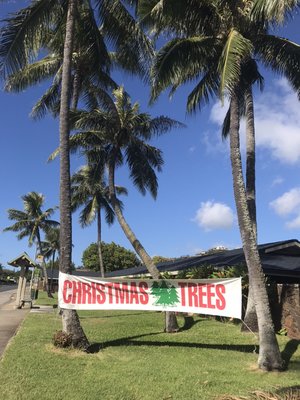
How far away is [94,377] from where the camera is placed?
28.0 ft

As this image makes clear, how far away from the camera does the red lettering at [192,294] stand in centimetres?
1147

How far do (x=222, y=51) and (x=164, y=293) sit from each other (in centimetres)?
639

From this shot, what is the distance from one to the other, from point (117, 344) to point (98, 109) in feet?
38.3

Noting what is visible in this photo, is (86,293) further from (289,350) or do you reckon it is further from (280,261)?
(280,261)

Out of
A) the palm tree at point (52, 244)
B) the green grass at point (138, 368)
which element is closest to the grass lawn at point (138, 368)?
the green grass at point (138, 368)

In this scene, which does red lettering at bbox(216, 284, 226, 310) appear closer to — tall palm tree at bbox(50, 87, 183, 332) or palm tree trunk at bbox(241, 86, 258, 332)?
palm tree trunk at bbox(241, 86, 258, 332)

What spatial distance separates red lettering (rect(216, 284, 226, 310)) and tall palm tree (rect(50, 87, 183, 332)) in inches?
329

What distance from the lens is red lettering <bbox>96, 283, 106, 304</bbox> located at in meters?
11.8

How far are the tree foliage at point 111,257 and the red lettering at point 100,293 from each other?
2607 inches

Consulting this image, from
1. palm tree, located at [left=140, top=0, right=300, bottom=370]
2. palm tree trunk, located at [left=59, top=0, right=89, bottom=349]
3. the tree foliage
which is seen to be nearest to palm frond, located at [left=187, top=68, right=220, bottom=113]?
palm tree, located at [left=140, top=0, right=300, bottom=370]

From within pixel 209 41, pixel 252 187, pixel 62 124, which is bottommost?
pixel 252 187

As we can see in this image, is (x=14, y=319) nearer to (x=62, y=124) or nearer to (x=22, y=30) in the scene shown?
(x=62, y=124)

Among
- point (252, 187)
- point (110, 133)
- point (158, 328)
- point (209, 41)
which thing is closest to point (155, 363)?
point (158, 328)

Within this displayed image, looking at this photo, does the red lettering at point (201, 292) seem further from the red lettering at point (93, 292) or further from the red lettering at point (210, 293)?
the red lettering at point (93, 292)
